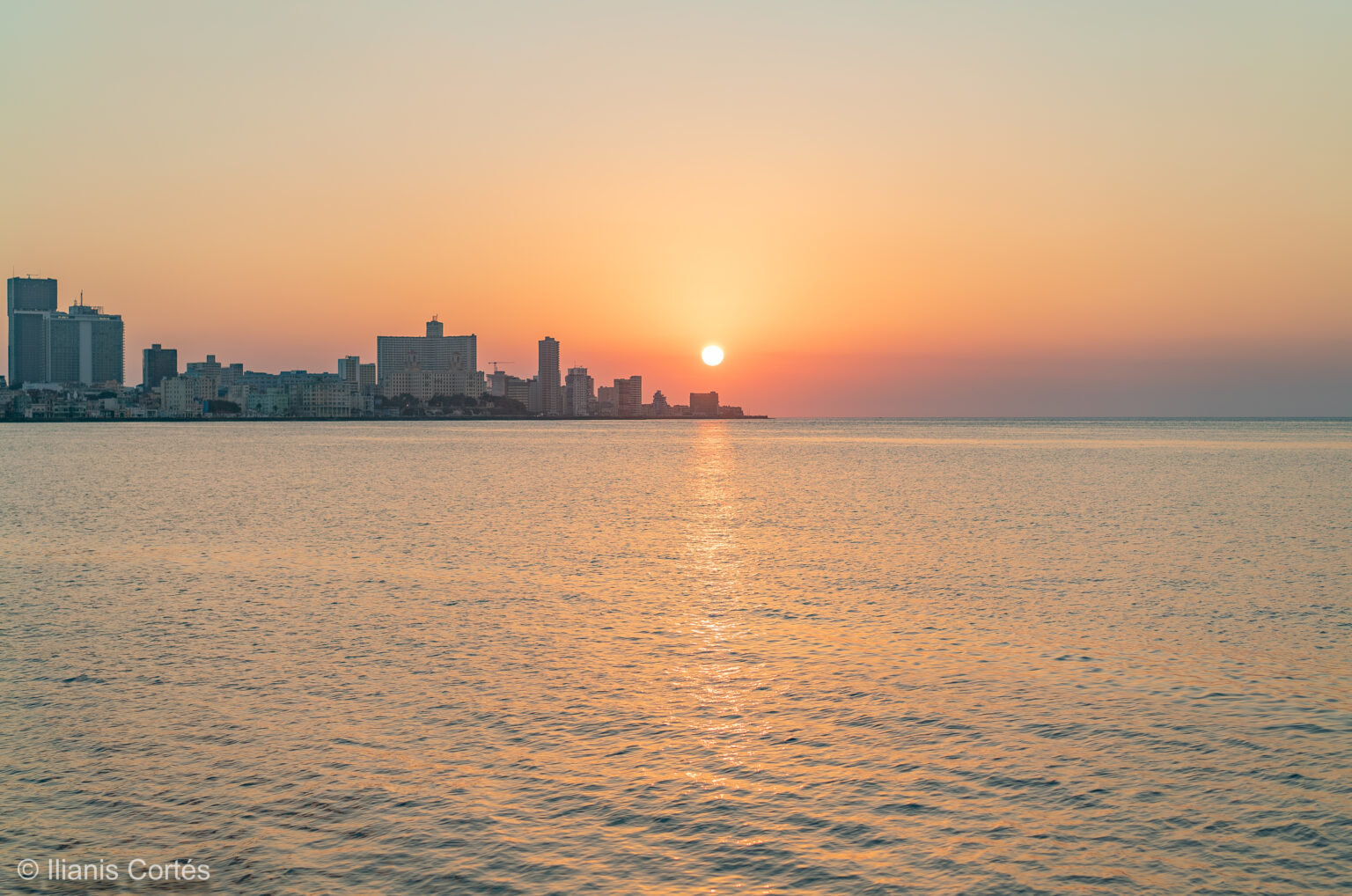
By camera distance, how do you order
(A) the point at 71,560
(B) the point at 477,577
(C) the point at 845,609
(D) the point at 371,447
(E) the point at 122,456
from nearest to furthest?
(C) the point at 845,609
(B) the point at 477,577
(A) the point at 71,560
(E) the point at 122,456
(D) the point at 371,447

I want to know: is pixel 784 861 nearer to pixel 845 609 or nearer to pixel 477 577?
pixel 845 609

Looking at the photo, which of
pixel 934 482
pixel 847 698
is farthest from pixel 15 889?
pixel 934 482

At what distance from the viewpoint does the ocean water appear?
11.8 m

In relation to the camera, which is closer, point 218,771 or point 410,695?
point 218,771

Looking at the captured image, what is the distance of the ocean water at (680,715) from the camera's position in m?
11.8

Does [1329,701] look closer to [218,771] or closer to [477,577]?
[218,771]

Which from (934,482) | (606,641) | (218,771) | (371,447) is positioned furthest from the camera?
(371,447)

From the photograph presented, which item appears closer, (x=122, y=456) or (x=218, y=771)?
(x=218, y=771)

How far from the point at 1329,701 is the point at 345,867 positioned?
1733cm

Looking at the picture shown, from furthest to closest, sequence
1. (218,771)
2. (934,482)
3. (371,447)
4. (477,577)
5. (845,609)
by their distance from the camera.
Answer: (371,447)
(934,482)
(477,577)
(845,609)
(218,771)

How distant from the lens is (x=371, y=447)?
562 ft

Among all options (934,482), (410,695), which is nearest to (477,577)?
(410,695)

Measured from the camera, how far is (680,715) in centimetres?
1711

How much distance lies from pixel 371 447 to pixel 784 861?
169m
